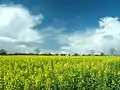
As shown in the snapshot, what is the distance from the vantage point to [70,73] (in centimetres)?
1606

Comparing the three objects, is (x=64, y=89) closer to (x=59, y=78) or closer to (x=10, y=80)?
(x=59, y=78)

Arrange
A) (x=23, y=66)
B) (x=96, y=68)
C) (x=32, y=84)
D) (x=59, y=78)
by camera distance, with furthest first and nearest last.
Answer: (x=23, y=66), (x=96, y=68), (x=59, y=78), (x=32, y=84)

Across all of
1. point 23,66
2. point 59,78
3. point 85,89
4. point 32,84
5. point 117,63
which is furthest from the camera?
point 117,63

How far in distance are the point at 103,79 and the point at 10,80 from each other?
4.93m

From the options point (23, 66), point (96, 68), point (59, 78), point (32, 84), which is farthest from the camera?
point (23, 66)

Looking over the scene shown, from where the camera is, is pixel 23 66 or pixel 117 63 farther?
pixel 117 63

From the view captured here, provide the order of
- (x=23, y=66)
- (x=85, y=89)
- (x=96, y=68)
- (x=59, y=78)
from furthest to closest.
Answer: (x=23, y=66)
(x=96, y=68)
(x=85, y=89)
(x=59, y=78)

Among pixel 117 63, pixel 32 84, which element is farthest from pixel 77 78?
pixel 117 63

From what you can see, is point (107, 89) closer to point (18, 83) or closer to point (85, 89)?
point (85, 89)

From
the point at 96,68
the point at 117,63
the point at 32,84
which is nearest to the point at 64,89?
the point at 32,84

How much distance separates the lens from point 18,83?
46.3 feet

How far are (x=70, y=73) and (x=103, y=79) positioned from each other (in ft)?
6.09

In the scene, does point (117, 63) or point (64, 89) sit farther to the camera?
point (117, 63)

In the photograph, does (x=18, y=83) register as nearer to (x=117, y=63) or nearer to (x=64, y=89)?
(x=64, y=89)
